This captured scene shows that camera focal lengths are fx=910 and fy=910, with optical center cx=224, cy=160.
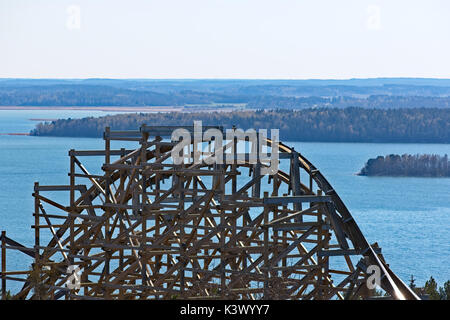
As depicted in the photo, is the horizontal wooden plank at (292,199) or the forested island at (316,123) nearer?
the horizontal wooden plank at (292,199)

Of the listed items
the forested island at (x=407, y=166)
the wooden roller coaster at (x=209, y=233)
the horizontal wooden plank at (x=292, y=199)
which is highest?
the horizontal wooden plank at (x=292, y=199)

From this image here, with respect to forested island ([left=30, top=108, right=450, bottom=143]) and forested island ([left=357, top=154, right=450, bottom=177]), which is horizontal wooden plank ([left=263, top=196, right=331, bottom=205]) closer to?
forested island ([left=357, top=154, right=450, bottom=177])

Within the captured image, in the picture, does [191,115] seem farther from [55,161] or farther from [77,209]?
[77,209]

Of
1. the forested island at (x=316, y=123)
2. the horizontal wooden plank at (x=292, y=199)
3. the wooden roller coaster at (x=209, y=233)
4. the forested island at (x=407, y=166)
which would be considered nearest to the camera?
the horizontal wooden plank at (x=292, y=199)

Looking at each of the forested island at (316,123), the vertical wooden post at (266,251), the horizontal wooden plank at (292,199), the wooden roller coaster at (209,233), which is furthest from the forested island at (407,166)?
the horizontal wooden plank at (292,199)

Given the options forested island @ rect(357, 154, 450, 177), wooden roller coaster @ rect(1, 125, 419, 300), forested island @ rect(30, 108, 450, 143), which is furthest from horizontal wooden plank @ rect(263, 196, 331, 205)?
forested island @ rect(30, 108, 450, 143)

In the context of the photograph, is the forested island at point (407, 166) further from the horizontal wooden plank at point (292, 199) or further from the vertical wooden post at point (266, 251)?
the horizontal wooden plank at point (292, 199)

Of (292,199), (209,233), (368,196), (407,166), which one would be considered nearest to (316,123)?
(407,166)
